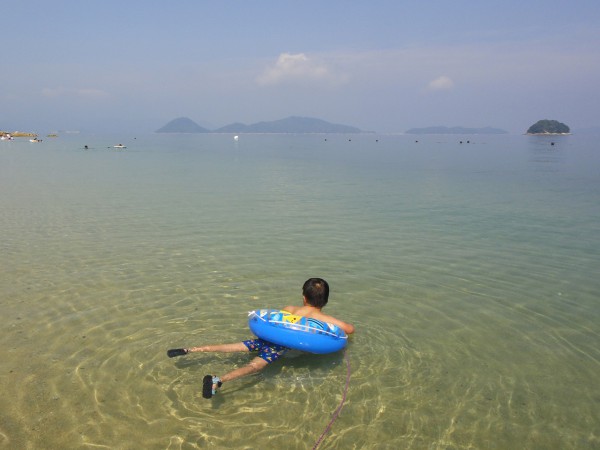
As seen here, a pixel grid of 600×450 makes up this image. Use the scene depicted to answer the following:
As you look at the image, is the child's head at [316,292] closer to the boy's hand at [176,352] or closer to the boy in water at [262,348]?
the boy in water at [262,348]

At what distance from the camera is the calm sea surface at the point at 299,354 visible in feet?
17.0

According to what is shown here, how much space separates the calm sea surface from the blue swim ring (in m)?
0.40

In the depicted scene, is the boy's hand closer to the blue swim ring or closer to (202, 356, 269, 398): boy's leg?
(202, 356, 269, 398): boy's leg

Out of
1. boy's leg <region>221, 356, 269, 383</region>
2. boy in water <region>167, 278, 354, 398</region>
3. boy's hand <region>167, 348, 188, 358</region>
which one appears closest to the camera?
boy in water <region>167, 278, 354, 398</region>

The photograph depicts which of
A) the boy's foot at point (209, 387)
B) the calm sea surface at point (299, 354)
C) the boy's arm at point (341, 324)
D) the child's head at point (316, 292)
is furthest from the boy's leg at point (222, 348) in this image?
the boy's arm at point (341, 324)

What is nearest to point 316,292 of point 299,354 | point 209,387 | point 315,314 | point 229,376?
point 315,314

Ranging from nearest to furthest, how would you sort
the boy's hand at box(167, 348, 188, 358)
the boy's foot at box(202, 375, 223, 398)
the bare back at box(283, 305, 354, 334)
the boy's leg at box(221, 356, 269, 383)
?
1. the boy's foot at box(202, 375, 223, 398)
2. the boy's leg at box(221, 356, 269, 383)
3. the boy's hand at box(167, 348, 188, 358)
4. the bare back at box(283, 305, 354, 334)

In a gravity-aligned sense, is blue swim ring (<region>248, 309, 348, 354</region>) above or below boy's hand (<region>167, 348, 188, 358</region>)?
above

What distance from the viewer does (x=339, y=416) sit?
5395mm

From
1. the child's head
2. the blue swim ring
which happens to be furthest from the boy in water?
the blue swim ring

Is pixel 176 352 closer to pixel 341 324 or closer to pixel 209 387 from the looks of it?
pixel 209 387

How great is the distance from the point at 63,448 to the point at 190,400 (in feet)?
4.68

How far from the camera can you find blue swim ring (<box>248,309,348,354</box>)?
6.21 metres

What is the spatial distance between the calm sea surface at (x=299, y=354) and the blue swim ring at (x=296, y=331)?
397mm
